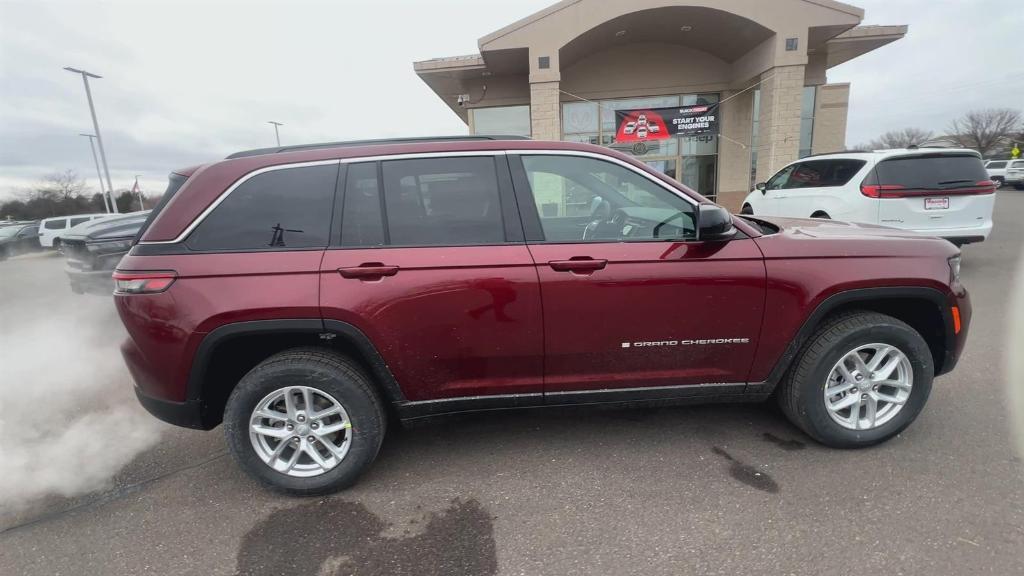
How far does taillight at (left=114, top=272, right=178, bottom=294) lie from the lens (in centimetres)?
258

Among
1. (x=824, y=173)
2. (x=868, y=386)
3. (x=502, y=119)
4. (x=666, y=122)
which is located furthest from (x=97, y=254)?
(x=666, y=122)

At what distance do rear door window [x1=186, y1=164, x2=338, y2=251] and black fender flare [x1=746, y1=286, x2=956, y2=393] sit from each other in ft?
8.37

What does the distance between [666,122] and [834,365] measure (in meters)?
11.9

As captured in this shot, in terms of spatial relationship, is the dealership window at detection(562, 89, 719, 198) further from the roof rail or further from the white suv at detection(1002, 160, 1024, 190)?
the white suv at detection(1002, 160, 1024, 190)

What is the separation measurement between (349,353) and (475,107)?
12.7 metres

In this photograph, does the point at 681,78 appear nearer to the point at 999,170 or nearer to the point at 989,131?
the point at 999,170

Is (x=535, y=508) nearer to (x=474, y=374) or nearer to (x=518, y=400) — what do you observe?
(x=518, y=400)

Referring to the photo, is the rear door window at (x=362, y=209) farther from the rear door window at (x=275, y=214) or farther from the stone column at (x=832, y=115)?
the stone column at (x=832, y=115)

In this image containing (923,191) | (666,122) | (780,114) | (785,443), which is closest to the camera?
(785,443)

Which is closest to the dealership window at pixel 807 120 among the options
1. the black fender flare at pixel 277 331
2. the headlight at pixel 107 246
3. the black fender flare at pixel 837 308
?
the black fender flare at pixel 837 308

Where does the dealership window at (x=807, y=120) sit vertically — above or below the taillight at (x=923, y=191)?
above

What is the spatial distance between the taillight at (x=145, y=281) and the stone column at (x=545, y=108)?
1023 cm

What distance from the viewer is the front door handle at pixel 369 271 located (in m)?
2.60

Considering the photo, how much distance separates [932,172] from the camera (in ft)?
21.5
